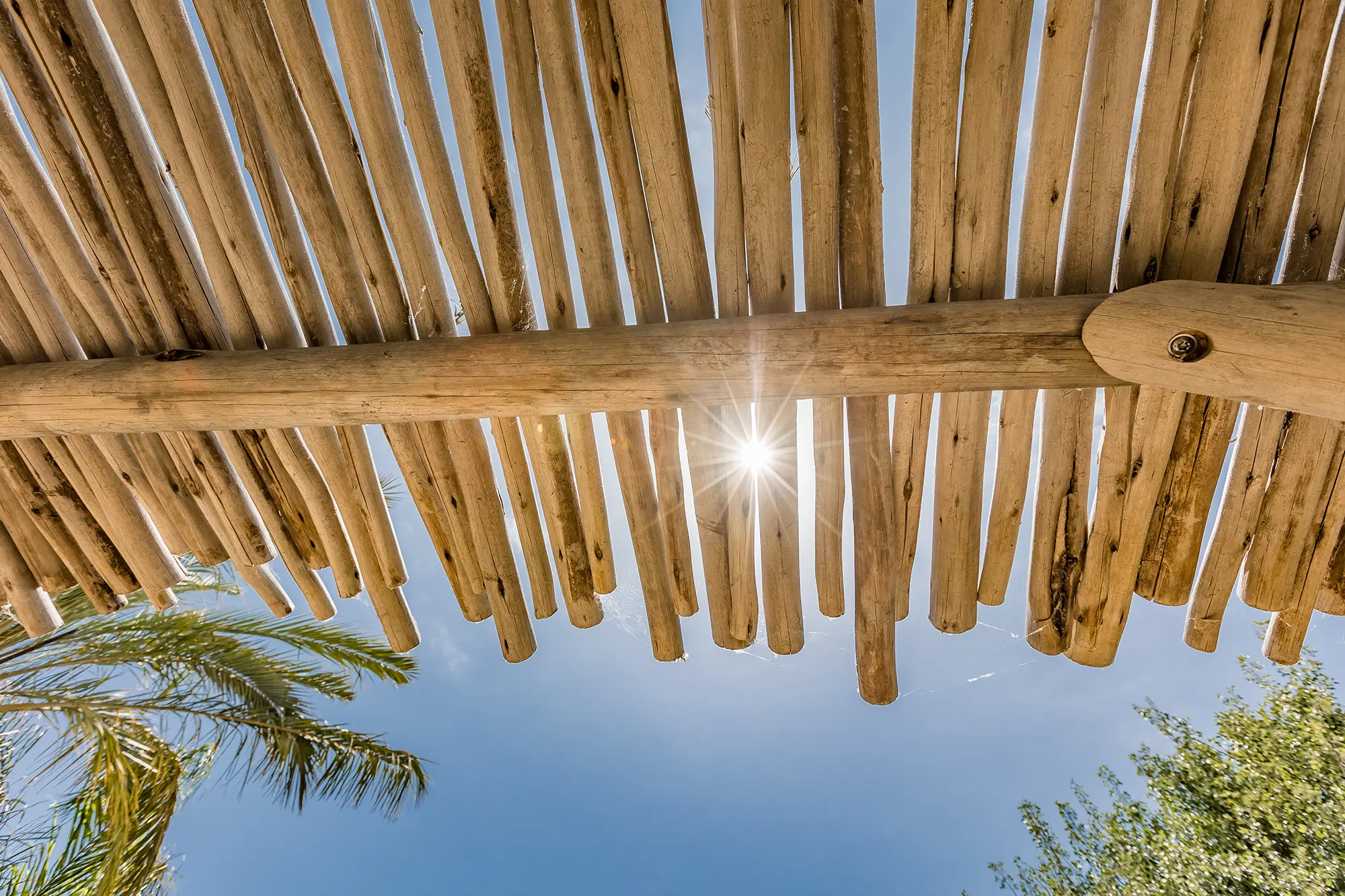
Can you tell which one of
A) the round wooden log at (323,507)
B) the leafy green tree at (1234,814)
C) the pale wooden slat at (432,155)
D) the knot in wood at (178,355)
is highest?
the pale wooden slat at (432,155)

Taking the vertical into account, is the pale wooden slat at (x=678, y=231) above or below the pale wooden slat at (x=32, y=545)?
above

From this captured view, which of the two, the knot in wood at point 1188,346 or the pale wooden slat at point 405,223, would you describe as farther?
the pale wooden slat at point 405,223

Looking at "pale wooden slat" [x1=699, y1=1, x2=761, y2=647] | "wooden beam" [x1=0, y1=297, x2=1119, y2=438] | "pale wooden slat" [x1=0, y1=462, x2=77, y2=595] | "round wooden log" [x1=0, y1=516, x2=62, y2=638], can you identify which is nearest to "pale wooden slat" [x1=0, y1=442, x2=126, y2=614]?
"pale wooden slat" [x1=0, y1=462, x2=77, y2=595]

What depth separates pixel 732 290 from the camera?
167 cm

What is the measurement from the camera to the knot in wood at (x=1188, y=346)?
3.93 ft

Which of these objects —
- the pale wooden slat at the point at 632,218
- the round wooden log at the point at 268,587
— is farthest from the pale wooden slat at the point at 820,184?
the round wooden log at the point at 268,587

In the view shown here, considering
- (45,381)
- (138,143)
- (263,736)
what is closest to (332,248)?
(138,143)

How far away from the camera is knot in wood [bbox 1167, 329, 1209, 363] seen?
1198 millimetres

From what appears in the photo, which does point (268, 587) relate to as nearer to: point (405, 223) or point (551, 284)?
point (405, 223)

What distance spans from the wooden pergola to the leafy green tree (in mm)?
5902

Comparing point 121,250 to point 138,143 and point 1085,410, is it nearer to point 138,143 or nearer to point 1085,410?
point 138,143

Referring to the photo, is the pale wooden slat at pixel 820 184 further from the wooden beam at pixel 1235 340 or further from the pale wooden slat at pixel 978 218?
the wooden beam at pixel 1235 340

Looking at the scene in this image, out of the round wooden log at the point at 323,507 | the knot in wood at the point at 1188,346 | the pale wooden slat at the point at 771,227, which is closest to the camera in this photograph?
the knot in wood at the point at 1188,346

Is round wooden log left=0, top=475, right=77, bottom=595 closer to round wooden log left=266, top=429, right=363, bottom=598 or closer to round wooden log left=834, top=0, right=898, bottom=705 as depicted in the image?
round wooden log left=266, top=429, right=363, bottom=598
